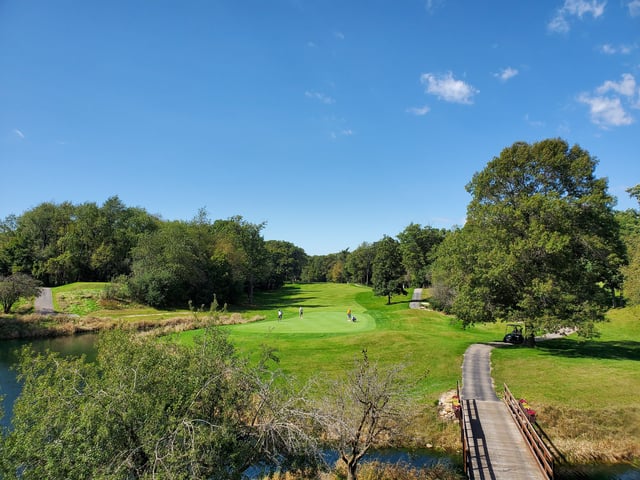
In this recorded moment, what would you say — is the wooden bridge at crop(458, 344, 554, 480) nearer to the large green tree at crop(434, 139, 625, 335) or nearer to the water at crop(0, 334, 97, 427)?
the large green tree at crop(434, 139, 625, 335)

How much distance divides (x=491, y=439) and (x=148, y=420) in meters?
14.4

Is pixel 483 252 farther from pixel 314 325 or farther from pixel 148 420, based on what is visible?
pixel 148 420

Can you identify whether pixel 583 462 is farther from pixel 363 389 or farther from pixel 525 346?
pixel 525 346

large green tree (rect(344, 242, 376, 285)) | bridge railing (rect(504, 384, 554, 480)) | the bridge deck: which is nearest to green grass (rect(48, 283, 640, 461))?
the bridge deck

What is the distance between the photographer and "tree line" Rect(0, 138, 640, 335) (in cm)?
2627

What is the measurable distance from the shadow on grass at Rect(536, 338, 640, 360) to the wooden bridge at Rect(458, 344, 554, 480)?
1097 cm

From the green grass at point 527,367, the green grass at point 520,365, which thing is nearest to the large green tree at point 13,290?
the green grass at point 520,365

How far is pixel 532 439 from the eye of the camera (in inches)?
586

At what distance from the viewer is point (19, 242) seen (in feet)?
235

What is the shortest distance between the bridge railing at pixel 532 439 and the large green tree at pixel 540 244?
9.52 metres

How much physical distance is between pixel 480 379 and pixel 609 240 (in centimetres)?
1467

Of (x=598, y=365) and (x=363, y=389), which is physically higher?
(x=363, y=389)

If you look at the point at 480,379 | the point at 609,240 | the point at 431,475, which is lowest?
the point at 431,475

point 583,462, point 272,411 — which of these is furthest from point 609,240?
point 272,411
